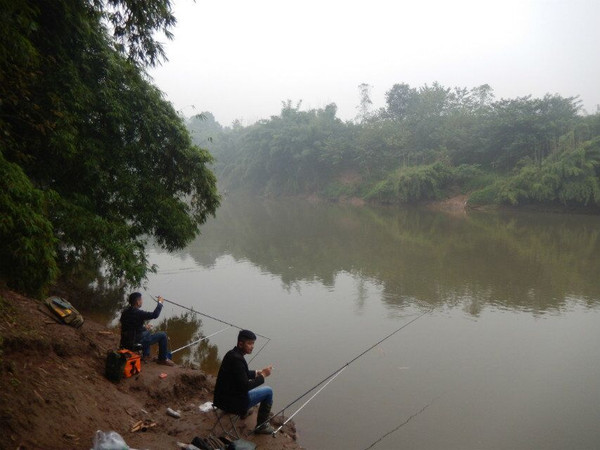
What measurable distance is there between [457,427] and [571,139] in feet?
99.0

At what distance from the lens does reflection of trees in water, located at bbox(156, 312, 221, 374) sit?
21.6ft

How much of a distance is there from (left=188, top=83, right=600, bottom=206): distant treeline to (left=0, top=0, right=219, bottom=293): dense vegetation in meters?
14.5

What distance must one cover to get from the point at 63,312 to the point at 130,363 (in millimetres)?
1335

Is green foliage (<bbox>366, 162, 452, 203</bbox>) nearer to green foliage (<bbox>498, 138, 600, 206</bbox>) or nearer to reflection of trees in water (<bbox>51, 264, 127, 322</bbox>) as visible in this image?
green foliage (<bbox>498, 138, 600, 206</bbox>)

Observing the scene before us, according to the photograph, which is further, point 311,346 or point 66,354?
point 311,346

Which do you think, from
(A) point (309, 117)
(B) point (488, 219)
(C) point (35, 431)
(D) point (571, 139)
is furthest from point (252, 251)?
(A) point (309, 117)

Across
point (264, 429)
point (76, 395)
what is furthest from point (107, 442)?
point (264, 429)

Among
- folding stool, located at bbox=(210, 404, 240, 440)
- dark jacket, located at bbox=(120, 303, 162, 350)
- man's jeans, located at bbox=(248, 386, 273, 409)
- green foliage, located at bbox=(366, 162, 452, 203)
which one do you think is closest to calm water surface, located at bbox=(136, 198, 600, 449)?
man's jeans, located at bbox=(248, 386, 273, 409)

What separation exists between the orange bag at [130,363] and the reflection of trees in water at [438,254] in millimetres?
6480

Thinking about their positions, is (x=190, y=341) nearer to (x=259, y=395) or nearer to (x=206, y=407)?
(x=206, y=407)

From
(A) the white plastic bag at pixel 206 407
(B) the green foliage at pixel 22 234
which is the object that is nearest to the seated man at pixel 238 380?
(A) the white plastic bag at pixel 206 407

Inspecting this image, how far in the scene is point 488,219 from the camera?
2508 centimetres

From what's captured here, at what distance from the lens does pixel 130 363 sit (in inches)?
194

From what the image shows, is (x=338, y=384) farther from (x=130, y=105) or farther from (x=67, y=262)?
(x=130, y=105)
